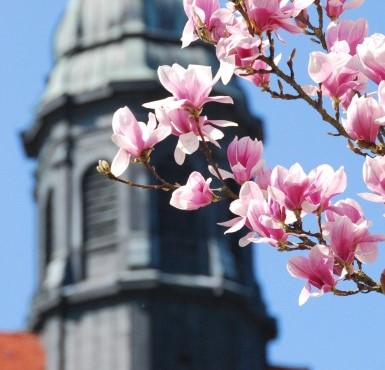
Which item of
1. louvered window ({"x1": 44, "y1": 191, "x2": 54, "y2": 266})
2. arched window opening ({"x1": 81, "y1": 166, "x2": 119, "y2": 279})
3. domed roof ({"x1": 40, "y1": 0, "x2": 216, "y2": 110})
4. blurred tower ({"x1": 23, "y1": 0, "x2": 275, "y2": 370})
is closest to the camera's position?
blurred tower ({"x1": 23, "y1": 0, "x2": 275, "y2": 370})

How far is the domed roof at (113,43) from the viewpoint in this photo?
34562 mm

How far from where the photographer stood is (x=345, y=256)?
5.23 m

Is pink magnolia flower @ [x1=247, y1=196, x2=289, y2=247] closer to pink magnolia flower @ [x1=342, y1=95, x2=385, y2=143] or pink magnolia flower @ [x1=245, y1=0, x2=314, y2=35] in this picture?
pink magnolia flower @ [x1=342, y1=95, x2=385, y2=143]

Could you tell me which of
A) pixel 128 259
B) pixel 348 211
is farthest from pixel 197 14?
pixel 128 259

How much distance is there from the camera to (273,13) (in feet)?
17.4

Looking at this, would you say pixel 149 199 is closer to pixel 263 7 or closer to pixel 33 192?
pixel 33 192

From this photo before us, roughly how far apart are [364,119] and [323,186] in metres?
0.22

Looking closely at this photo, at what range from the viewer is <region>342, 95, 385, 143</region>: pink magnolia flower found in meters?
5.15

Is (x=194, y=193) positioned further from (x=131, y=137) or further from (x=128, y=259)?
(x=128, y=259)

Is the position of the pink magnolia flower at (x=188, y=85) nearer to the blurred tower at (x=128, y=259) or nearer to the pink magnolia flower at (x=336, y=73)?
the pink magnolia flower at (x=336, y=73)

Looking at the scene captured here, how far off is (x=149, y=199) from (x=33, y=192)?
3.83 metres

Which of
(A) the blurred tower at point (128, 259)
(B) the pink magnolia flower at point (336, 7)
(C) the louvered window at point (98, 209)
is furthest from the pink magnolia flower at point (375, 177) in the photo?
(C) the louvered window at point (98, 209)

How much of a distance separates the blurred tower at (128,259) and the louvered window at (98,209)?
0.05 ft

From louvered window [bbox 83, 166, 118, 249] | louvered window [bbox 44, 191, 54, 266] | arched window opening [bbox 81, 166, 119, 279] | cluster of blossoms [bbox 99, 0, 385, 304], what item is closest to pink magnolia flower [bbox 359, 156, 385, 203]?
cluster of blossoms [bbox 99, 0, 385, 304]
